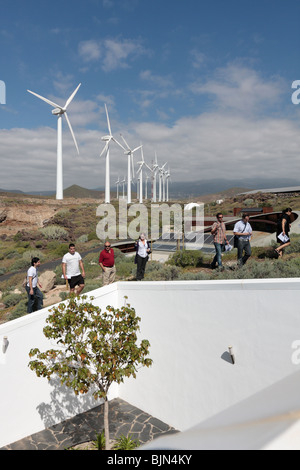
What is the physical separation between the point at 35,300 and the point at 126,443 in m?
4.30

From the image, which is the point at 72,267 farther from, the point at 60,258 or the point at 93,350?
the point at 60,258

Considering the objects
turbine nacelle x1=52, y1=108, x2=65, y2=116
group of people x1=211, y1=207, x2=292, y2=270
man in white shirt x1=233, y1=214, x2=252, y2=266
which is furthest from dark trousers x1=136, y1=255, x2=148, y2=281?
turbine nacelle x1=52, y1=108, x2=65, y2=116

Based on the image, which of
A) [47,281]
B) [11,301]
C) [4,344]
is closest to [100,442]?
[4,344]

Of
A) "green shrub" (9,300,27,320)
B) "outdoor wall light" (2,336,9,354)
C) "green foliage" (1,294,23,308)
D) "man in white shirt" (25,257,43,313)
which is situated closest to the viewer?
"outdoor wall light" (2,336,9,354)

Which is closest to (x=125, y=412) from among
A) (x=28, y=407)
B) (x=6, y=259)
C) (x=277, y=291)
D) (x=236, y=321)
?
(x=28, y=407)

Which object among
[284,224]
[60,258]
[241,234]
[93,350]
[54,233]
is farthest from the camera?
Result: [54,233]

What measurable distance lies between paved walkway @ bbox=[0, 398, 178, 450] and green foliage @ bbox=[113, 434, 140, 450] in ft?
0.72

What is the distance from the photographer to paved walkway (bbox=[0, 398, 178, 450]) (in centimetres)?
729

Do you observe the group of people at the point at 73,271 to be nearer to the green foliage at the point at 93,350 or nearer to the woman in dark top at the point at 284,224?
the green foliage at the point at 93,350

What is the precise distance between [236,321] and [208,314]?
2.36 feet

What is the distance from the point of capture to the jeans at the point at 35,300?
8312 mm

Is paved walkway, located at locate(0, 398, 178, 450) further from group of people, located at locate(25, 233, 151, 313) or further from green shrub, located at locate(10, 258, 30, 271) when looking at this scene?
green shrub, located at locate(10, 258, 30, 271)

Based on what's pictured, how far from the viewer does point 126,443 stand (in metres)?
7.12

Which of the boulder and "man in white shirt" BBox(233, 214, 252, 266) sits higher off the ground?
"man in white shirt" BBox(233, 214, 252, 266)
